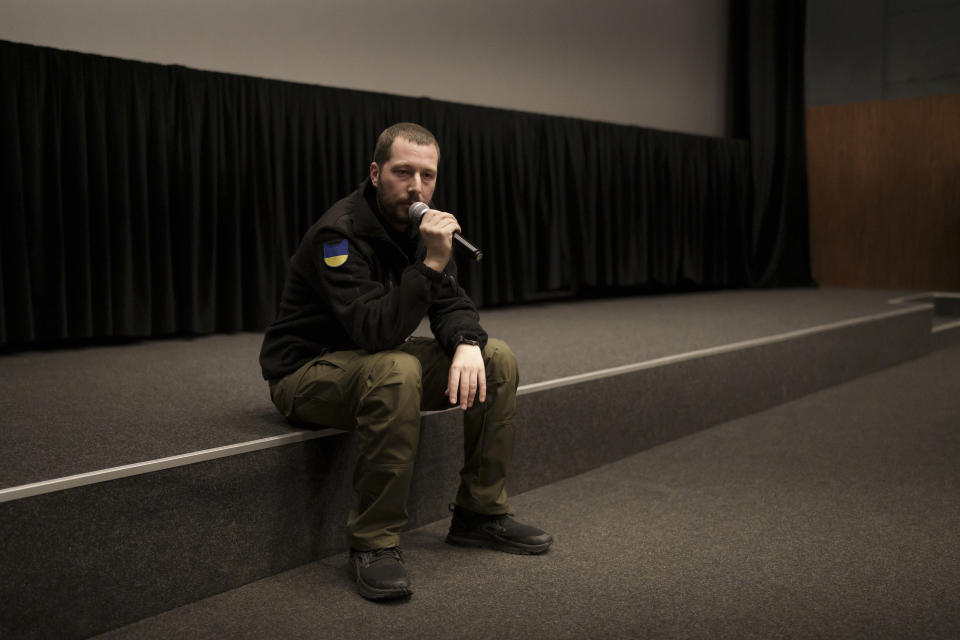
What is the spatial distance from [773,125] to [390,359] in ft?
14.8

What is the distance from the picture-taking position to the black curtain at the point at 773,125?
523 cm

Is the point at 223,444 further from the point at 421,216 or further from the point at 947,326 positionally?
the point at 947,326

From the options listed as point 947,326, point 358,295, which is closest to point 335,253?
point 358,295

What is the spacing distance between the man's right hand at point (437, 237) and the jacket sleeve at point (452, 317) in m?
0.08

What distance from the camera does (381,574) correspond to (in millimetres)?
1386

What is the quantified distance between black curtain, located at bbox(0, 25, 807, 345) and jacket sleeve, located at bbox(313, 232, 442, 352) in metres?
1.38

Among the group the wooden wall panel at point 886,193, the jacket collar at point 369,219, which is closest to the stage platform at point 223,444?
the jacket collar at point 369,219

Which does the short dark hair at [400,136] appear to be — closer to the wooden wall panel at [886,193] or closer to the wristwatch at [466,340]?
the wristwatch at [466,340]

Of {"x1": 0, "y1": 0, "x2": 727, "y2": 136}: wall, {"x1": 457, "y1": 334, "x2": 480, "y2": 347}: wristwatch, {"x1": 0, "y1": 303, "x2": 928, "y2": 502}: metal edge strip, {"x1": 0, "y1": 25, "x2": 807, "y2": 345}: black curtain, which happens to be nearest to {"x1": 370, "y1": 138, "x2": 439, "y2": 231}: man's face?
→ {"x1": 457, "y1": 334, "x2": 480, "y2": 347}: wristwatch

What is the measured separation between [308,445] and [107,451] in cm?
33

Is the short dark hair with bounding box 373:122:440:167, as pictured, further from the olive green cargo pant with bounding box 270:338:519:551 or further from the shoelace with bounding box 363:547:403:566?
the shoelace with bounding box 363:547:403:566

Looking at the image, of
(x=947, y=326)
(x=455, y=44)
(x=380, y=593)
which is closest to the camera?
(x=380, y=593)

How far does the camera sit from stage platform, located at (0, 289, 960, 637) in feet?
4.08

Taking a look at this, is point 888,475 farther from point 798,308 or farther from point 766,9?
point 766,9
